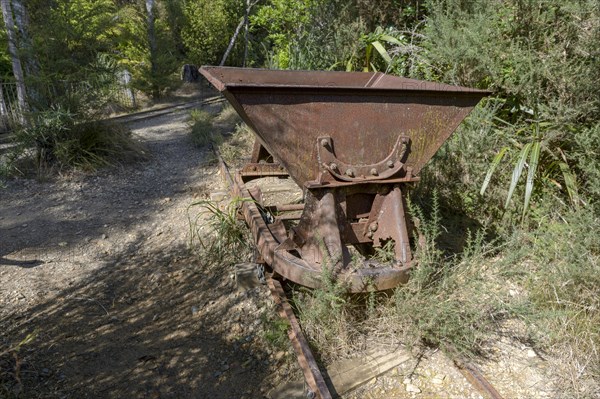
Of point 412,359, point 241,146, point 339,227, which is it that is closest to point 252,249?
point 339,227

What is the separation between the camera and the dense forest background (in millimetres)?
3125

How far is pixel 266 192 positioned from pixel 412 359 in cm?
306

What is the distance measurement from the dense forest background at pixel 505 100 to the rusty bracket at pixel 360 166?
36.4 inches

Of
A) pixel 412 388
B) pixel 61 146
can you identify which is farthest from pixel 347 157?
pixel 61 146

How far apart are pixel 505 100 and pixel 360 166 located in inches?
91.9

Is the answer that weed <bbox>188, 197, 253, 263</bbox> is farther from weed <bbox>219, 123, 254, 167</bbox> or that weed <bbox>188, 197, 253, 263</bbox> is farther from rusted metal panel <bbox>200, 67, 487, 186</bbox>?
weed <bbox>219, 123, 254, 167</bbox>

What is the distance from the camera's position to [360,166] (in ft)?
9.52

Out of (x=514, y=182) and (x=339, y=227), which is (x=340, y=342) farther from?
(x=514, y=182)

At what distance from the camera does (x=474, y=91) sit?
9.94 ft

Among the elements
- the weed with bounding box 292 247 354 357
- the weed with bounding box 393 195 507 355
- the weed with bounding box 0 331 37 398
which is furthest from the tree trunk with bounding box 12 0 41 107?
the weed with bounding box 393 195 507 355

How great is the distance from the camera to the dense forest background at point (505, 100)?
312 centimetres

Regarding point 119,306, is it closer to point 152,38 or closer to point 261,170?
point 261,170

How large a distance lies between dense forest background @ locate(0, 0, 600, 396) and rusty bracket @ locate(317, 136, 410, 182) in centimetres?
92

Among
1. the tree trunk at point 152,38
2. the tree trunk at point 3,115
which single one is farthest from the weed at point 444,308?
the tree trunk at point 152,38
